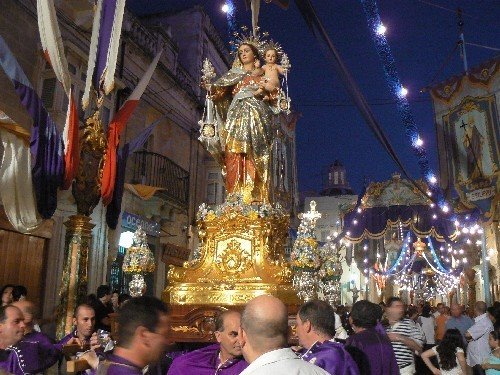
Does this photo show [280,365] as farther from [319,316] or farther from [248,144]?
[248,144]

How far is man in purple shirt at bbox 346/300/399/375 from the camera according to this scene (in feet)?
11.7

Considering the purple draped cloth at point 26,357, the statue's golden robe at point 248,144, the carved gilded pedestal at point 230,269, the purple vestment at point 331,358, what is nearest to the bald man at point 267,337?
the purple vestment at point 331,358

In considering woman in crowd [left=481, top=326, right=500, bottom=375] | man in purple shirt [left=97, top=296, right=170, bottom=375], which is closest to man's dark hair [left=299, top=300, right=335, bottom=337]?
man in purple shirt [left=97, top=296, right=170, bottom=375]

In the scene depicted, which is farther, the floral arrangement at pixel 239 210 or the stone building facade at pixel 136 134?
the stone building facade at pixel 136 134

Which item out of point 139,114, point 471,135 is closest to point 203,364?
point 139,114

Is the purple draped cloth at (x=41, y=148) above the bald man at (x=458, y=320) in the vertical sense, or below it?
above

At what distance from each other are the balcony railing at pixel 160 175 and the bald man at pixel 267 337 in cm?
1007

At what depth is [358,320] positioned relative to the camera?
378cm

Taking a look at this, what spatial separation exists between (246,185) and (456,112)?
10.8m

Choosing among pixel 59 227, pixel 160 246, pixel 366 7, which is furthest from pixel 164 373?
pixel 366 7

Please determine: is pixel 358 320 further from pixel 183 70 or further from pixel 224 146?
pixel 183 70

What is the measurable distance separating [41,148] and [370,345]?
16.1 feet

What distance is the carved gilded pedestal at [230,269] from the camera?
5980 millimetres

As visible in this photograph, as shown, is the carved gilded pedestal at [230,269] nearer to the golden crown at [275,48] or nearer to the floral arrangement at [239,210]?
the floral arrangement at [239,210]
